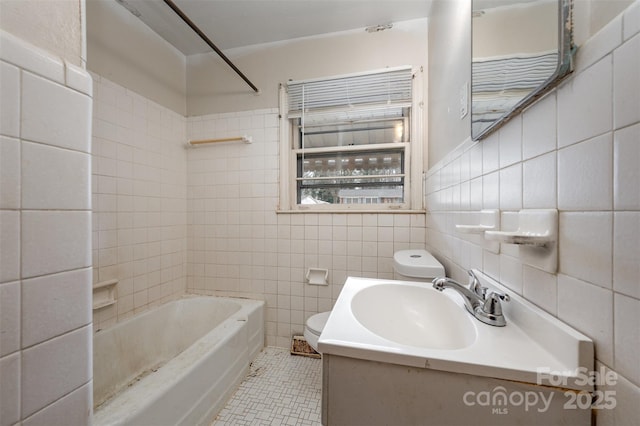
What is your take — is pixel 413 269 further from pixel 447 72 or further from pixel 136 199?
pixel 136 199

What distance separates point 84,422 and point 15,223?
46 centimetres

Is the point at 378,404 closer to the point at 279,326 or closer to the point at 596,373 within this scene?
the point at 596,373

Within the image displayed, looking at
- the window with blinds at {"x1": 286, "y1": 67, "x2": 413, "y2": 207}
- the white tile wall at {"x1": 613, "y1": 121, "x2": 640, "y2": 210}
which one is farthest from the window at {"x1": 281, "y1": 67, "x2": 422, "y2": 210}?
the white tile wall at {"x1": 613, "y1": 121, "x2": 640, "y2": 210}

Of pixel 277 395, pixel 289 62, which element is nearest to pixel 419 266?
pixel 277 395

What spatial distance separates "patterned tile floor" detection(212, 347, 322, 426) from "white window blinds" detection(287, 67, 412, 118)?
2.02 meters

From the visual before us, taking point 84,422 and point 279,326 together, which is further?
point 279,326

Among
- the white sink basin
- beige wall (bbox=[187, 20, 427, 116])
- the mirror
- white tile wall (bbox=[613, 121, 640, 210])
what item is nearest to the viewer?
white tile wall (bbox=[613, 121, 640, 210])

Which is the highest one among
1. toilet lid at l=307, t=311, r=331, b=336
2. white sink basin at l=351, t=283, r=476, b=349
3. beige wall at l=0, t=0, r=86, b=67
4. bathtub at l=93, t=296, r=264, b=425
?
beige wall at l=0, t=0, r=86, b=67

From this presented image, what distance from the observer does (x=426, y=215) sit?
175 cm

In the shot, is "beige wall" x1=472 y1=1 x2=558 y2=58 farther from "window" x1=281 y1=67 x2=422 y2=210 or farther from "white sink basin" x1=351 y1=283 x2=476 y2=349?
"window" x1=281 y1=67 x2=422 y2=210

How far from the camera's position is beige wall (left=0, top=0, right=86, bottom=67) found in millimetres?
422

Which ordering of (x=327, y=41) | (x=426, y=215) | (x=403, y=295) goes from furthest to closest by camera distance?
(x=327, y=41)
(x=426, y=215)
(x=403, y=295)

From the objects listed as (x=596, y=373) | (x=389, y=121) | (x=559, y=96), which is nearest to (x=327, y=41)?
(x=389, y=121)

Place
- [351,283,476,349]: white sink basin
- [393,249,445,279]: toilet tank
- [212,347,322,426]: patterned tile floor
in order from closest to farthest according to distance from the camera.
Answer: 1. [351,283,476,349]: white sink basin
2. [393,249,445,279]: toilet tank
3. [212,347,322,426]: patterned tile floor
